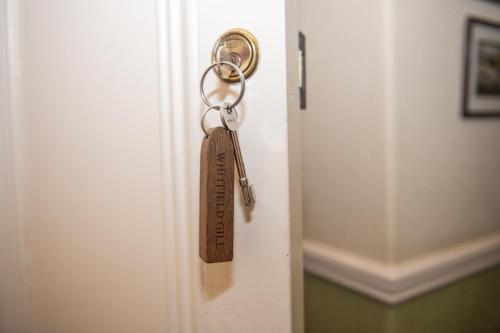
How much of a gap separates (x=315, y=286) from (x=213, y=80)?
1084 millimetres

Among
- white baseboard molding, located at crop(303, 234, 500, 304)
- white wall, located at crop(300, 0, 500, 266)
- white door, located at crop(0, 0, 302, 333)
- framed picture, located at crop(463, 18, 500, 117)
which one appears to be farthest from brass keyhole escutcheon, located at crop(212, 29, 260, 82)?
framed picture, located at crop(463, 18, 500, 117)

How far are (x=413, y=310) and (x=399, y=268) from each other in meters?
0.18

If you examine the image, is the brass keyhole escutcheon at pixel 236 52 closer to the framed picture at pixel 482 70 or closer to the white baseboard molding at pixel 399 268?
the white baseboard molding at pixel 399 268

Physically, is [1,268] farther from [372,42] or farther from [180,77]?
[372,42]

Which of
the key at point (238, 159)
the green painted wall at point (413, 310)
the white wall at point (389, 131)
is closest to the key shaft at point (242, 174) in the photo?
the key at point (238, 159)

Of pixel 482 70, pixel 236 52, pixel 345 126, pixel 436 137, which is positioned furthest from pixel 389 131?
pixel 236 52

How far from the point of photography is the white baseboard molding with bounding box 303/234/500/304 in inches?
39.8

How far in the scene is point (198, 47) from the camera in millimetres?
385

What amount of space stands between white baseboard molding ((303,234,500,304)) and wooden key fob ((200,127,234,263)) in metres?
0.84

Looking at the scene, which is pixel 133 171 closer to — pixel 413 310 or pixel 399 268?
pixel 399 268

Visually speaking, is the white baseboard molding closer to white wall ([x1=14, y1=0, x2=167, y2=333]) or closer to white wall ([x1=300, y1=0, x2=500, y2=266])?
white wall ([x1=300, y1=0, x2=500, y2=266])

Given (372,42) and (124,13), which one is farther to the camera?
(372,42)

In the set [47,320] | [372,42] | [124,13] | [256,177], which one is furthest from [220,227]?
[372,42]

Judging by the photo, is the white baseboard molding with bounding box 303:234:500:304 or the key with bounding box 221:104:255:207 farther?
the white baseboard molding with bounding box 303:234:500:304
